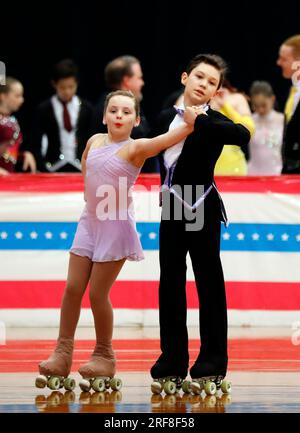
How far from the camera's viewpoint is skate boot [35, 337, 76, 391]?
7.01 meters

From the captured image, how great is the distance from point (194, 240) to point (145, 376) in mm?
1031

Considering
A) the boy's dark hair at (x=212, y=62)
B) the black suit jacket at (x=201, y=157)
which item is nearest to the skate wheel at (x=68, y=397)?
the black suit jacket at (x=201, y=157)

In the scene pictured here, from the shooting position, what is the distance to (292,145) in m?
10.2

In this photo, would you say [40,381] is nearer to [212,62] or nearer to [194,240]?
[194,240]

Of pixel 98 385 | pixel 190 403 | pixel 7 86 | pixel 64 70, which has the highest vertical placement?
pixel 64 70

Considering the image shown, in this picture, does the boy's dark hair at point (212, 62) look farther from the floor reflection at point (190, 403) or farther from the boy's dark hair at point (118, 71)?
the boy's dark hair at point (118, 71)

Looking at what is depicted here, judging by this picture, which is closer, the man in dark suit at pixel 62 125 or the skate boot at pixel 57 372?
the skate boot at pixel 57 372

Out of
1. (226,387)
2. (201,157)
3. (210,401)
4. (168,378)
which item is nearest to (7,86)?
(201,157)

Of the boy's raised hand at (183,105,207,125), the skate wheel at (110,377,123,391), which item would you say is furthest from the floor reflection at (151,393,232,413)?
the boy's raised hand at (183,105,207,125)

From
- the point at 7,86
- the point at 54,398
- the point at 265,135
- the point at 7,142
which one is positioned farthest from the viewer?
the point at 265,135

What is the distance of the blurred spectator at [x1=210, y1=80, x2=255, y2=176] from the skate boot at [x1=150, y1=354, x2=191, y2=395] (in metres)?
3.54

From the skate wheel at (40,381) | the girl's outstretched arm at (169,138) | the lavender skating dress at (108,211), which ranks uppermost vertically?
the girl's outstretched arm at (169,138)

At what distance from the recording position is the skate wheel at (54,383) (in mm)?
7016

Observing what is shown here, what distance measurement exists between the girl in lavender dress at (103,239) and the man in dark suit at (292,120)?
10.7ft
